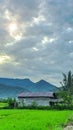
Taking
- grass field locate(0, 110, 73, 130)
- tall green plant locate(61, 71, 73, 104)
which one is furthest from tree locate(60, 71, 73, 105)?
grass field locate(0, 110, 73, 130)

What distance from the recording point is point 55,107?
66.2 meters

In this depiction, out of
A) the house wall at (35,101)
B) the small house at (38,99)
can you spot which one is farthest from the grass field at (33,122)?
the small house at (38,99)

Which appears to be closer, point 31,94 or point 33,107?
point 33,107

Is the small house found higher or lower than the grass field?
higher

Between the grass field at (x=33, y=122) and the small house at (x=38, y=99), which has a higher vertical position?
the small house at (x=38, y=99)

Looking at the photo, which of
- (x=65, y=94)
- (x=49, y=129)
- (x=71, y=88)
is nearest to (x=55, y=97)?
(x=65, y=94)

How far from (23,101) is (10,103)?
277 inches

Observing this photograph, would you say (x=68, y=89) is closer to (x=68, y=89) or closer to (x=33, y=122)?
(x=68, y=89)

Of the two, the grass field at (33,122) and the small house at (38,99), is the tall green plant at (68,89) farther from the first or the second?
the grass field at (33,122)

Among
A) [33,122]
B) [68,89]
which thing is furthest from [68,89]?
[33,122]

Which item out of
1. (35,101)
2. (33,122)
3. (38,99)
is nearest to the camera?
(33,122)

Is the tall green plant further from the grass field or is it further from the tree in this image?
the grass field

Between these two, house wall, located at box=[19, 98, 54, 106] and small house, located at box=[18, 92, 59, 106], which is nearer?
house wall, located at box=[19, 98, 54, 106]

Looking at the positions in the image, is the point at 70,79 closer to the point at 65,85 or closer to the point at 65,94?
the point at 65,85
